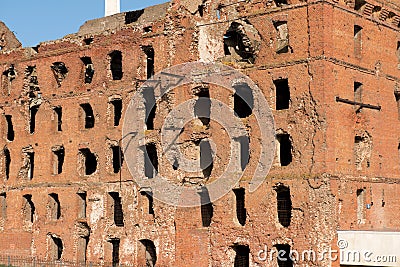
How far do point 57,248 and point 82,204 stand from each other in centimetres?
254

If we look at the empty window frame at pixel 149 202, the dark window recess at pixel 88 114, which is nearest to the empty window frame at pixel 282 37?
the empty window frame at pixel 149 202

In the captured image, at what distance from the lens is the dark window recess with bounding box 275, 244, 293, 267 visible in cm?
3134

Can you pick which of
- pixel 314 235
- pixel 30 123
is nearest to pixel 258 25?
pixel 314 235

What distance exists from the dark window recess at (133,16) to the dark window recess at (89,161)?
6844mm

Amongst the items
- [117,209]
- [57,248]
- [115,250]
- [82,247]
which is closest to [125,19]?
[117,209]

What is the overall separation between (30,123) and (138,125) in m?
7.20

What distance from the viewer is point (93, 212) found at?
123ft

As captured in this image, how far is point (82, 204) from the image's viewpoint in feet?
126

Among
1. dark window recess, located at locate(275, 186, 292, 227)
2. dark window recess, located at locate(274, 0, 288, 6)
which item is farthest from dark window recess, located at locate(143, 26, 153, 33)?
dark window recess, located at locate(275, 186, 292, 227)

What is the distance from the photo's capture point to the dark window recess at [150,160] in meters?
35.9

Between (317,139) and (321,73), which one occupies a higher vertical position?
(321,73)

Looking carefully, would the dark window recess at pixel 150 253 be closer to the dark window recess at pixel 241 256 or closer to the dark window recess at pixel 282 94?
the dark window recess at pixel 241 256

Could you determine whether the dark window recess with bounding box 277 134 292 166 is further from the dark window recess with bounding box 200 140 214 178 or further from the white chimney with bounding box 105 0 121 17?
the white chimney with bounding box 105 0 121 17

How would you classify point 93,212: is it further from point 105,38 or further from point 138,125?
point 105,38
